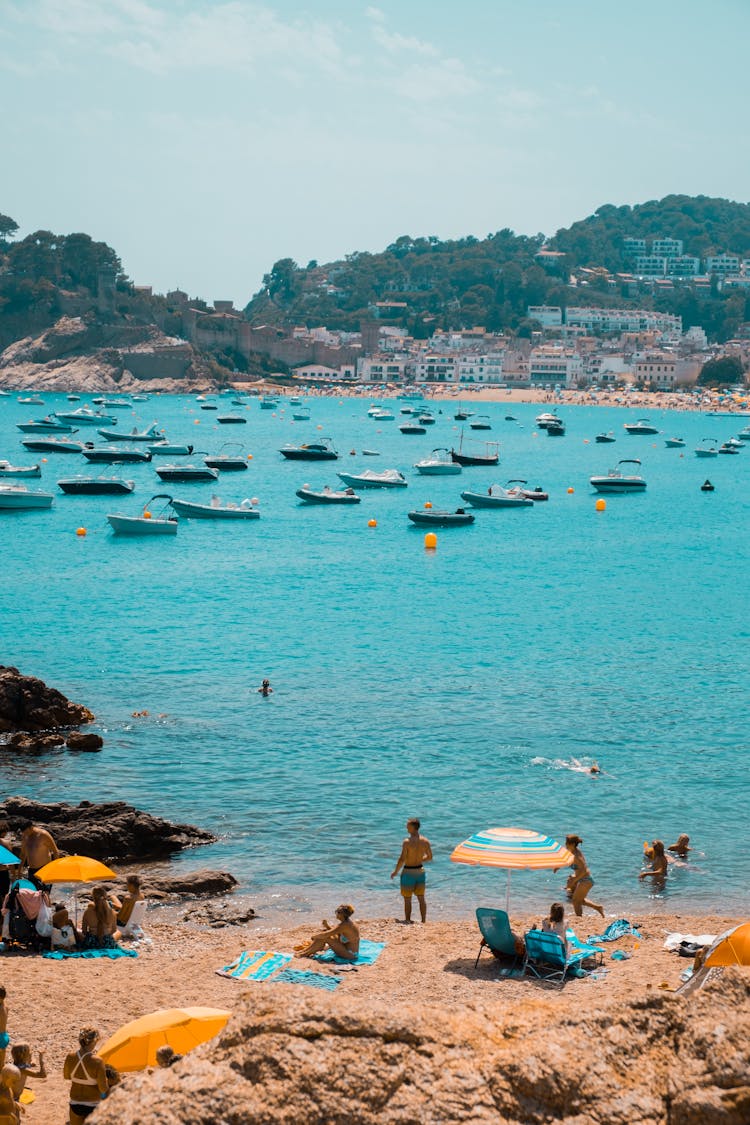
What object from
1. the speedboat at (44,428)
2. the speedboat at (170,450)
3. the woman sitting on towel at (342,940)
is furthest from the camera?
the speedboat at (44,428)

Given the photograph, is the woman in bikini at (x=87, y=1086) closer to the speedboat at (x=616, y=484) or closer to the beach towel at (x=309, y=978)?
the beach towel at (x=309, y=978)

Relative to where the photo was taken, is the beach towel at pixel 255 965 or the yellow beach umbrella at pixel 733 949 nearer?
the yellow beach umbrella at pixel 733 949

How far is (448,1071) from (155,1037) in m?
5.72

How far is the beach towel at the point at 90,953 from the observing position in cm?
1479

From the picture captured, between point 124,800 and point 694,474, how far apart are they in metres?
93.1

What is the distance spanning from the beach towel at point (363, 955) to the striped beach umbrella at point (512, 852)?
1.30 metres

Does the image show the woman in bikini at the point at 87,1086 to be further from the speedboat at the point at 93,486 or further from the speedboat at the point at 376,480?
the speedboat at the point at 376,480

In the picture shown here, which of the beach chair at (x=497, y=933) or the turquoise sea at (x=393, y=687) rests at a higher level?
the beach chair at (x=497, y=933)

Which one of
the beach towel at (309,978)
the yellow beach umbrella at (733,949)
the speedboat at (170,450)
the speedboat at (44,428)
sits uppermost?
the speedboat at (44,428)

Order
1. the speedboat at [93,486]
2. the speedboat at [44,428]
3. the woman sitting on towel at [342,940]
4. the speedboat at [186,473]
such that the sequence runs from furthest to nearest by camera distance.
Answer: the speedboat at [44,428], the speedboat at [186,473], the speedboat at [93,486], the woman sitting on towel at [342,940]

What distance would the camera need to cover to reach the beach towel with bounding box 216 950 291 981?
13883mm

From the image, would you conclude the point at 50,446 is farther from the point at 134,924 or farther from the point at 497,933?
the point at 497,933

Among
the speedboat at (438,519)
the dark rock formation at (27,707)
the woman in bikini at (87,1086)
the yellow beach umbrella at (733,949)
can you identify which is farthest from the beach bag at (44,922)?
the speedboat at (438,519)

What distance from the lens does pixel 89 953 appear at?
588 inches
